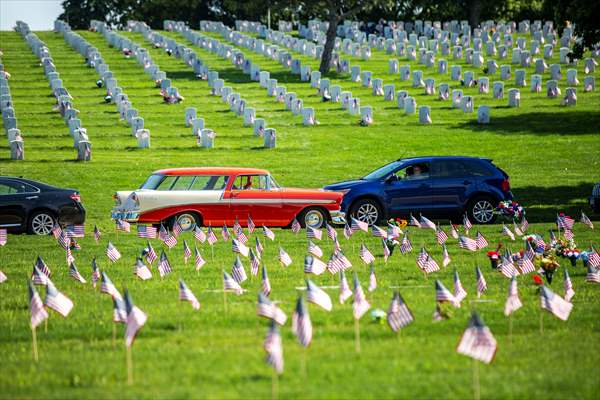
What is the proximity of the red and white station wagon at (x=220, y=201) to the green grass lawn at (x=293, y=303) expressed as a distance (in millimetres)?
734

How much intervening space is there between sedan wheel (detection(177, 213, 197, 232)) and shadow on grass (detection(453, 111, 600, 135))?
17.6 meters

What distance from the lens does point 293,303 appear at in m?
13.2

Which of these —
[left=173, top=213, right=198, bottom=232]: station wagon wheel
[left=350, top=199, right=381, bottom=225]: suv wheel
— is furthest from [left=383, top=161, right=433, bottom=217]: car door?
[left=173, top=213, right=198, bottom=232]: station wagon wheel

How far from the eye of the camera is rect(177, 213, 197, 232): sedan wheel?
22.5 meters

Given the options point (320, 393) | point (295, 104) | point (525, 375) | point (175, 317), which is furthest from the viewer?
point (295, 104)

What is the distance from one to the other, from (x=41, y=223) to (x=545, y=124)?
71.9 feet

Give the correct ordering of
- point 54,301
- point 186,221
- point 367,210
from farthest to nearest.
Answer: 1. point 367,210
2. point 186,221
3. point 54,301

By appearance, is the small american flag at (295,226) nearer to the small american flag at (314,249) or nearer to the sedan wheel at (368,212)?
the sedan wheel at (368,212)

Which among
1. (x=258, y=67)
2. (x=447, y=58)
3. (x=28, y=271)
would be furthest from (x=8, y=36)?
(x=28, y=271)

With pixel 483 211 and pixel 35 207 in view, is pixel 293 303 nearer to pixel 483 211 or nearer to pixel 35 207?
pixel 35 207

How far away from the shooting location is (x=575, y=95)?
4300cm

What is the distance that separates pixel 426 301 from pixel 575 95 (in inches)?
1236

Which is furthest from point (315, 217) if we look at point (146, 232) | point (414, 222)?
point (146, 232)

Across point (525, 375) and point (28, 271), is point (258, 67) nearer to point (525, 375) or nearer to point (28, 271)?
point (28, 271)
